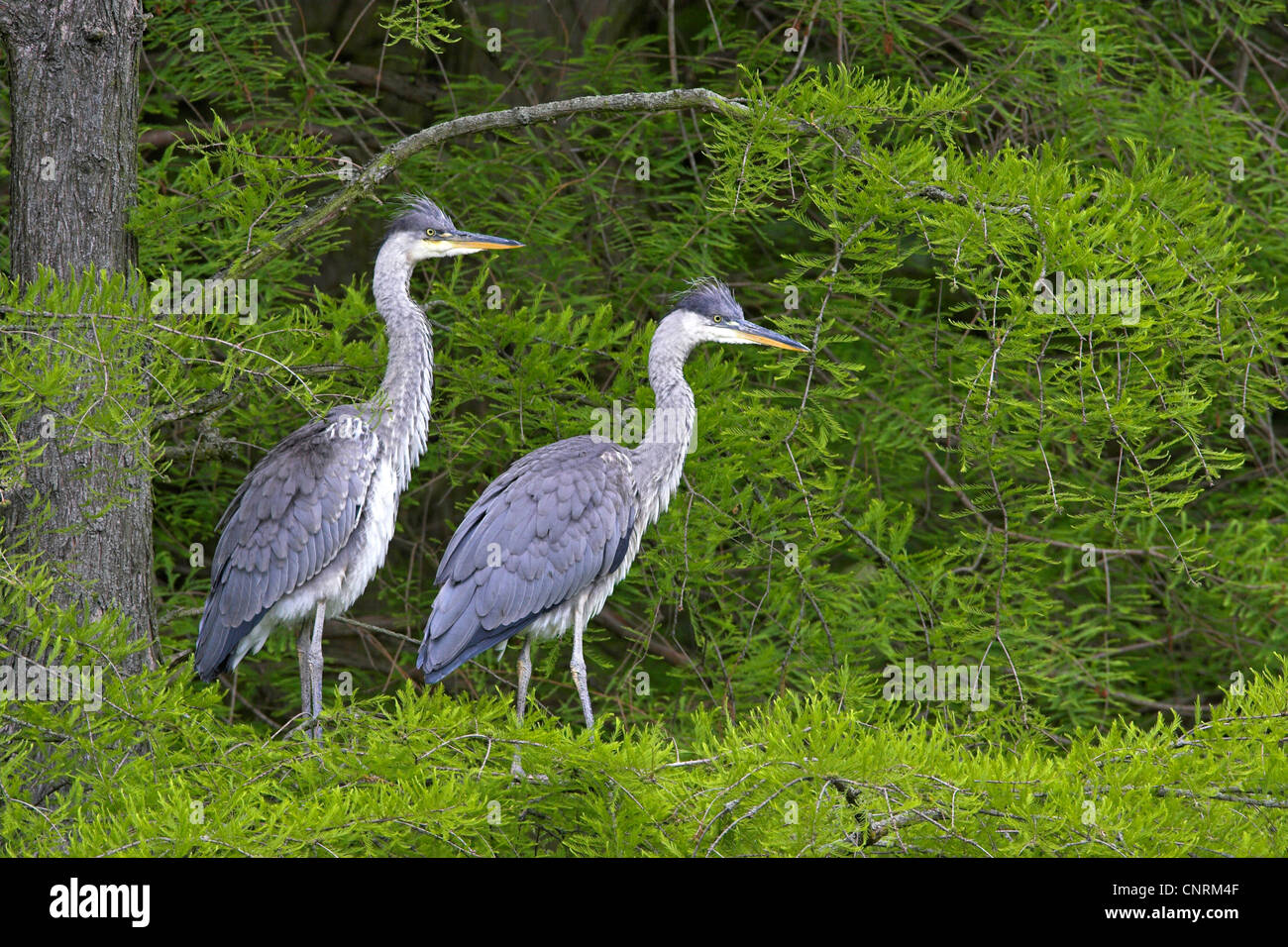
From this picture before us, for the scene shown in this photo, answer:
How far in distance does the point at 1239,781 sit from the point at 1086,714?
216cm

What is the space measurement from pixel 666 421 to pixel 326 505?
1.01 m

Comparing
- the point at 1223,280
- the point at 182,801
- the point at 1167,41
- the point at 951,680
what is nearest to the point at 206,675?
the point at 182,801

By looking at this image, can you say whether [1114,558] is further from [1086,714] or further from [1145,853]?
[1145,853]

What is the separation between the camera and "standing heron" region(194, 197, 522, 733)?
4.08m

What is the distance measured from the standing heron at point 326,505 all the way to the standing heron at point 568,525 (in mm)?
331

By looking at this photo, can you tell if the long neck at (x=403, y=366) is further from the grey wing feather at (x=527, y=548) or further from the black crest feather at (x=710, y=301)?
the black crest feather at (x=710, y=301)

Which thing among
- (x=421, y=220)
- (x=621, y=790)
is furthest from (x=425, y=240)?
(x=621, y=790)

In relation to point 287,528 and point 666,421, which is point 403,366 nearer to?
point 287,528

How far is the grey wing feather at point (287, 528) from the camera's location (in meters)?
4.07

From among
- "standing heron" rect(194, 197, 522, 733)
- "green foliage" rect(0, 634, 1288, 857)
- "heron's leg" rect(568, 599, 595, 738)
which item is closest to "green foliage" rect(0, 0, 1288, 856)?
"green foliage" rect(0, 634, 1288, 857)

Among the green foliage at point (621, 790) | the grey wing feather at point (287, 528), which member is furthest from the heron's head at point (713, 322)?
the green foliage at point (621, 790)

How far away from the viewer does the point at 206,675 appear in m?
4.04

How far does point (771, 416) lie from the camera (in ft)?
12.1

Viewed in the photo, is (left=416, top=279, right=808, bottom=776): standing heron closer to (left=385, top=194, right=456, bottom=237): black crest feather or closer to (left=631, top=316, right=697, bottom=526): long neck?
(left=631, top=316, right=697, bottom=526): long neck
